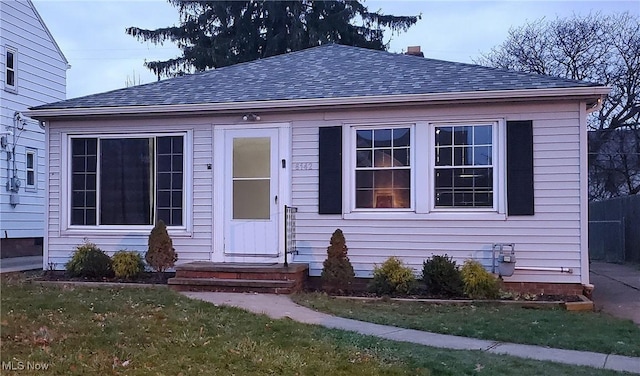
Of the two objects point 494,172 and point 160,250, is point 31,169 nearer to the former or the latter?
point 160,250

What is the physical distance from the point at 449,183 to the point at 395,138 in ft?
3.51

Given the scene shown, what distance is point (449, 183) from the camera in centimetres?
961

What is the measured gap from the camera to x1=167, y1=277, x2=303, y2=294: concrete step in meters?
9.14

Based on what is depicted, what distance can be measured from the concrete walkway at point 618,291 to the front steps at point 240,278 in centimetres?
→ 425

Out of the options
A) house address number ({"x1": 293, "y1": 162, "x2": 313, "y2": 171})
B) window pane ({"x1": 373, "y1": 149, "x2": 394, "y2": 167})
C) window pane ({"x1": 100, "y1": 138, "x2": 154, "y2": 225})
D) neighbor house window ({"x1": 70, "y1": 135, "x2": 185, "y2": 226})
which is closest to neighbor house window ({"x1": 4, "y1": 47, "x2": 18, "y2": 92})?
neighbor house window ({"x1": 70, "y1": 135, "x2": 185, "y2": 226})

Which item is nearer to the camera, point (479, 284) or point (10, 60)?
point (479, 284)

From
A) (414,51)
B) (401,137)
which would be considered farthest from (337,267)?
(414,51)

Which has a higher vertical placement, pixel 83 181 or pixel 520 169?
pixel 520 169

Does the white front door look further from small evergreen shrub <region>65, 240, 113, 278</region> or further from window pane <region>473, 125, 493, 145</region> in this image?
window pane <region>473, 125, 493, 145</region>

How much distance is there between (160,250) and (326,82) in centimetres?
392

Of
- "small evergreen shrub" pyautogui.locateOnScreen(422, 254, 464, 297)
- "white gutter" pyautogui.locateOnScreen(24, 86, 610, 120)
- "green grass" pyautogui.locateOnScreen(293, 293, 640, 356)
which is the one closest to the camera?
"green grass" pyautogui.locateOnScreen(293, 293, 640, 356)

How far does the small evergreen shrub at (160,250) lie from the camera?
9.92m

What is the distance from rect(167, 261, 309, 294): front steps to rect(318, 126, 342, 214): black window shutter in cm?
105

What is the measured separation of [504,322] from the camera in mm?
7191
